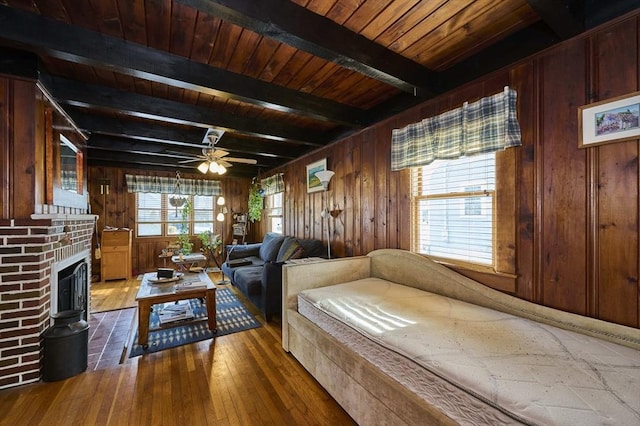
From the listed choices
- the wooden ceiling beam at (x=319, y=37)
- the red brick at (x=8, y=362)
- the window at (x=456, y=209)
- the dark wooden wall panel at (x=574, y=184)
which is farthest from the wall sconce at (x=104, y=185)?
the dark wooden wall panel at (x=574, y=184)

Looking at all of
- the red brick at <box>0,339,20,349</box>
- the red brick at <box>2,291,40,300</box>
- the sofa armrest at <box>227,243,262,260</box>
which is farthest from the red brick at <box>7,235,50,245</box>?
the sofa armrest at <box>227,243,262,260</box>

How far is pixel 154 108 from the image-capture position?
8.86 feet

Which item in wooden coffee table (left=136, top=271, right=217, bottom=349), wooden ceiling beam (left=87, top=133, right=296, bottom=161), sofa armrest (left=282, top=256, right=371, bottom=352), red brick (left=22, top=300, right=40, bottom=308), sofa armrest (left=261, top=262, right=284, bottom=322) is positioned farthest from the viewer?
wooden ceiling beam (left=87, top=133, right=296, bottom=161)

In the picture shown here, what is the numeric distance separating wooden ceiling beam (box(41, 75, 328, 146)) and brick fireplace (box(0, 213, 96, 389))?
1142mm

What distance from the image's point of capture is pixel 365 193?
3.16 metres

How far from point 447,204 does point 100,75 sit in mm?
3284

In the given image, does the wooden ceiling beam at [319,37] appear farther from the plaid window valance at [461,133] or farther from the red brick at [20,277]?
the red brick at [20,277]

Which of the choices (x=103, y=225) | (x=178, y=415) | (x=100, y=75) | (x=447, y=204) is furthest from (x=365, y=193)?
(x=103, y=225)

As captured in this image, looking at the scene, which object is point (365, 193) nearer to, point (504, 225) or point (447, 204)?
point (447, 204)

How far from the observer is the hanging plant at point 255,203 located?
236 inches

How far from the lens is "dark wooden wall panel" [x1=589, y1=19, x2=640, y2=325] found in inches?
54.2

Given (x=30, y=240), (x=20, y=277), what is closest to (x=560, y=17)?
(x=30, y=240)

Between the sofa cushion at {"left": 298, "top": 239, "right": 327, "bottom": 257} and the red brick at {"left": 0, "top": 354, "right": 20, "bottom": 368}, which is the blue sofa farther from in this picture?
the red brick at {"left": 0, "top": 354, "right": 20, "bottom": 368}

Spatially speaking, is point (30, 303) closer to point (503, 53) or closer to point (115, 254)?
point (115, 254)
